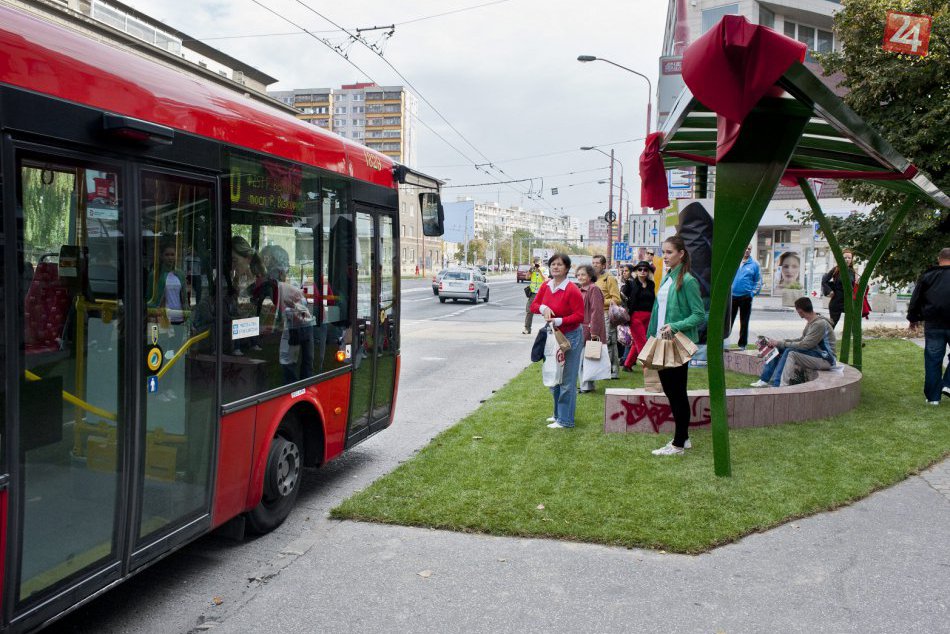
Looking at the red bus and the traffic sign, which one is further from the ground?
the traffic sign

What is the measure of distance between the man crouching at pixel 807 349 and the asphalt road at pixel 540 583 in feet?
11.5

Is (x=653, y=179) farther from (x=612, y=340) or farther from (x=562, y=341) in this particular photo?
(x=612, y=340)

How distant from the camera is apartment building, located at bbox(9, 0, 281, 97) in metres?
24.3

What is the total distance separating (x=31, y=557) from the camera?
2996 mm

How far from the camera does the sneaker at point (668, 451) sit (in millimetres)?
6633

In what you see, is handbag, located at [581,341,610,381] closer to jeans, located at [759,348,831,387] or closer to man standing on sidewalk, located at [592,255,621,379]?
man standing on sidewalk, located at [592,255,621,379]

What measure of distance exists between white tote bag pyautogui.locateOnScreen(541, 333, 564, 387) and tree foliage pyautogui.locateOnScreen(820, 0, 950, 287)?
7.46 meters

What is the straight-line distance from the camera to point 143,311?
3.57m

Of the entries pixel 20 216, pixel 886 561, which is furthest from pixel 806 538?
pixel 20 216

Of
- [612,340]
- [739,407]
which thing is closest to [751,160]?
[739,407]

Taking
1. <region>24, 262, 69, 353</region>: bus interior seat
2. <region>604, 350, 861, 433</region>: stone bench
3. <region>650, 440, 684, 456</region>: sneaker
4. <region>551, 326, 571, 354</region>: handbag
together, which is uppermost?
<region>24, 262, 69, 353</region>: bus interior seat

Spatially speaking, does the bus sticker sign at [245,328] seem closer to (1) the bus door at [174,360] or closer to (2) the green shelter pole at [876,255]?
(1) the bus door at [174,360]

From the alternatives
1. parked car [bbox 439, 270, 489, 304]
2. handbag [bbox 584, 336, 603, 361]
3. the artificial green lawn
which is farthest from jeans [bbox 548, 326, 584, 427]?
parked car [bbox 439, 270, 489, 304]

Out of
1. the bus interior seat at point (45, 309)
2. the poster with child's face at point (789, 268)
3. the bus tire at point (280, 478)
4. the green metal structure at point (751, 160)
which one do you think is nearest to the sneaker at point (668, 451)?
the green metal structure at point (751, 160)
